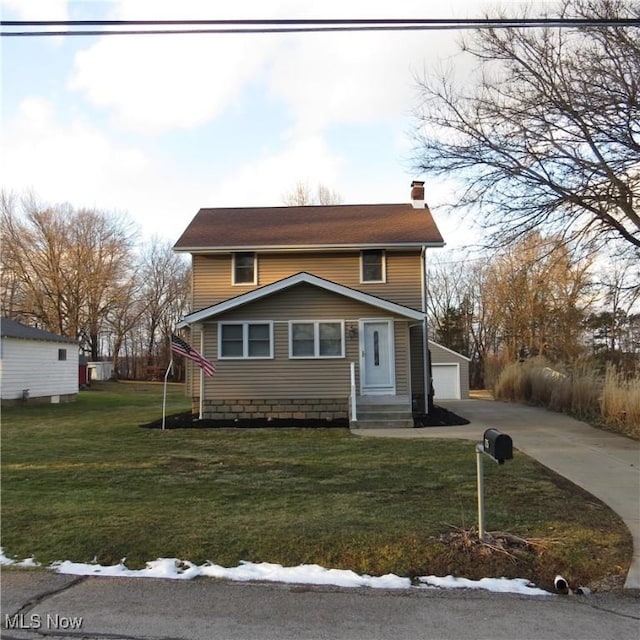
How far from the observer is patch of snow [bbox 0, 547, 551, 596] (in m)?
4.26

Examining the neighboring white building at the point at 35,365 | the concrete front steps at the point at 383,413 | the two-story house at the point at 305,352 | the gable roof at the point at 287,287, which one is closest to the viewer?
the concrete front steps at the point at 383,413

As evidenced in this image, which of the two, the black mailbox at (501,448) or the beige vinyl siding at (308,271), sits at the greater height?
the beige vinyl siding at (308,271)

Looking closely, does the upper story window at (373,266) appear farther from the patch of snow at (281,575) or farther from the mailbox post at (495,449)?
the patch of snow at (281,575)

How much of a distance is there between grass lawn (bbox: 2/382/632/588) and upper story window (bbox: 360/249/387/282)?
8.20 metres

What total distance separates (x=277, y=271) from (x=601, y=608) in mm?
14713

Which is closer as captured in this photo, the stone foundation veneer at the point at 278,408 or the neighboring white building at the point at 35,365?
the stone foundation veneer at the point at 278,408

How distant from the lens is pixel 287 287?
610 inches

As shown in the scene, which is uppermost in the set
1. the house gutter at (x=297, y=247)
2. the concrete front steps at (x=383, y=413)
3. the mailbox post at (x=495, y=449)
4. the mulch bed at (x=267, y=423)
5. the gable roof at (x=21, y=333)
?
the house gutter at (x=297, y=247)

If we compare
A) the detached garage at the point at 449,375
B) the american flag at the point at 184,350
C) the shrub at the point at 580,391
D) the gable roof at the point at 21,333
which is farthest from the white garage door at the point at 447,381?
the american flag at the point at 184,350

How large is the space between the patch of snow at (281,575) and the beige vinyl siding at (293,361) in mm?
10867

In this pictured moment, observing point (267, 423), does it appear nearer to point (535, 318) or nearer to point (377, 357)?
point (377, 357)

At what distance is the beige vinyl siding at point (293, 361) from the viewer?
15516 mm

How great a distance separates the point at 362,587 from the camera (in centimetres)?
421

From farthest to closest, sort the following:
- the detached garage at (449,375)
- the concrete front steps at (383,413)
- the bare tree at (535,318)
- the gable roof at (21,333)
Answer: the detached garage at (449,375), the bare tree at (535,318), the gable roof at (21,333), the concrete front steps at (383,413)
